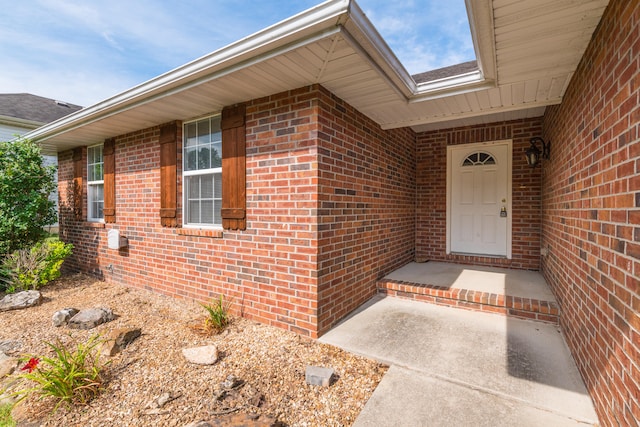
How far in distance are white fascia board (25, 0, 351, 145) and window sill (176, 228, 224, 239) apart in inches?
64.2

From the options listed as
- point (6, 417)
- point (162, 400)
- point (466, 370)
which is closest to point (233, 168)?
point (162, 400)

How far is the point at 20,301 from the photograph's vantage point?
382cm

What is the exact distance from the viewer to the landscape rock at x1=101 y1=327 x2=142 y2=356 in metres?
2.54

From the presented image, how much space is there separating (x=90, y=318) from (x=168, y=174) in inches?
77.3

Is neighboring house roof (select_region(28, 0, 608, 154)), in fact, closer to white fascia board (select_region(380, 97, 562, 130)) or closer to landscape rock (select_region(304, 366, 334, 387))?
white fascia board (select_region(380, 97, 562, 130))

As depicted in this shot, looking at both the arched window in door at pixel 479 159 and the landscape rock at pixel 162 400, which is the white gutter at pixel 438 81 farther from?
the landscape rock at pixel 162 400

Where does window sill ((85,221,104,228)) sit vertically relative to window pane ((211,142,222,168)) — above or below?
below

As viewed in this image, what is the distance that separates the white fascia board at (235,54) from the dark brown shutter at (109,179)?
3.44ft

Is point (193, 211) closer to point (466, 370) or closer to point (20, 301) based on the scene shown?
point (20, 301)

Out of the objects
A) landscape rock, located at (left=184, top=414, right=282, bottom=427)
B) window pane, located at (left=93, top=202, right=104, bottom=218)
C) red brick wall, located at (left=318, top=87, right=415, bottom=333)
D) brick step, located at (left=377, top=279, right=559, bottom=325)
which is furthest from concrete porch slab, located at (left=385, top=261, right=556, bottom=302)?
window pane, located at (left=93, top=202, right=104, bottom=218)

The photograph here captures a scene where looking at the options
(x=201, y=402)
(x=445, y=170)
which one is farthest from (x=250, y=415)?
(x=445, y=170)

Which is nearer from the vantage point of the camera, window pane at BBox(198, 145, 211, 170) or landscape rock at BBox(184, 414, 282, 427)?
landscape rock at BBox(184, 414, 282, 427)

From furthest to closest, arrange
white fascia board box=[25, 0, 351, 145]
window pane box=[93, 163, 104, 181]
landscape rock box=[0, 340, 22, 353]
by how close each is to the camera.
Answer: window pane box=[93, 163, 104, 181], landscape rock box=[0, 340, 22, 353], white fascia board box=[25, 0, 351, 145]

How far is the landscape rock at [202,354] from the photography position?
2352 millimetres
